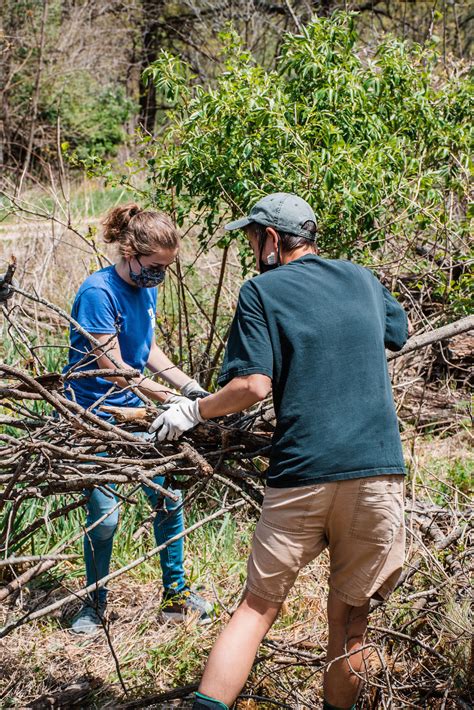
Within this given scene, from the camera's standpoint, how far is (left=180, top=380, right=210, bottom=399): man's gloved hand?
3.14m

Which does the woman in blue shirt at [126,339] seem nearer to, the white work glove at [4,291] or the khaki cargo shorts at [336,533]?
the white work glove at [4,291]

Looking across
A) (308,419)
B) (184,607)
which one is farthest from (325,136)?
(184,607)

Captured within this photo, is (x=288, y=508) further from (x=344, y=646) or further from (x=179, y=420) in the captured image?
(x=344, y=646)

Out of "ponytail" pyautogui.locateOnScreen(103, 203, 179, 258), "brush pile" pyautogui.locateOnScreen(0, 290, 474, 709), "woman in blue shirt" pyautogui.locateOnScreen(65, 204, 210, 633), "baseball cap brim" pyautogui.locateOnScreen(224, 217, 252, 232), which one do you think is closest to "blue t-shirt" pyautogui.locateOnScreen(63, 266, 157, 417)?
"woman in blue shirt" pyautogui.locateOnScreen(65, 204, 210, 633)

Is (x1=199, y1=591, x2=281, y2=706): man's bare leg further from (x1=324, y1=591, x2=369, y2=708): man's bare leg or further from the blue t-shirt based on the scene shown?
the blue t-shirt

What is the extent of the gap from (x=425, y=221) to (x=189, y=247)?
10.4 ft

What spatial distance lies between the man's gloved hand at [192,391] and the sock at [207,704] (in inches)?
46.8

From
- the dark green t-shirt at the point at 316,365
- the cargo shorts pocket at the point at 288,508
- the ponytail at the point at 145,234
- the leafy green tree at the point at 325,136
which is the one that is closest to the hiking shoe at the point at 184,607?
the cargo shorts pocket at the point at 288,508

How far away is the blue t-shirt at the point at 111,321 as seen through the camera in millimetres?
3039

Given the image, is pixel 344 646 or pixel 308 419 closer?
pixel 308 419

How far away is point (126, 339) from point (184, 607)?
1.21 meters

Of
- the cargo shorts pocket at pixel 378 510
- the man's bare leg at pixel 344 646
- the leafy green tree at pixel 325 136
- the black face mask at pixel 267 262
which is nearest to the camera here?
the cargo shorts pocket at pixel 378 510

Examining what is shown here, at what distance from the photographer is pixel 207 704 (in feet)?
7.36

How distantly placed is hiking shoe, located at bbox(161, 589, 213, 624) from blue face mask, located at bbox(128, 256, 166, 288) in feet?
4.36
